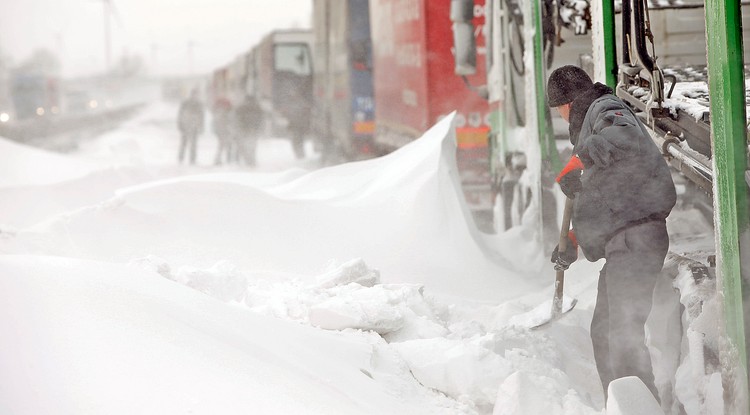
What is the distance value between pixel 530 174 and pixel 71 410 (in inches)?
209

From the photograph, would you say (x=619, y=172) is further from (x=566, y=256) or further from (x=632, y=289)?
(x=566, y=256)

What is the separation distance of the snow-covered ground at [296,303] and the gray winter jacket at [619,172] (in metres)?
0.70

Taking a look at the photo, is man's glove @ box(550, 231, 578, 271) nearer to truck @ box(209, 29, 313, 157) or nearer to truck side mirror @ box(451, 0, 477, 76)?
truck side mirror @ box(451, 0, 477, 76)

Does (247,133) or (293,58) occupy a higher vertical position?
(293,58)

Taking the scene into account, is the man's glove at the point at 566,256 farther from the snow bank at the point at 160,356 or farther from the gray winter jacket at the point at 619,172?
the snow bank at the point at 160,356

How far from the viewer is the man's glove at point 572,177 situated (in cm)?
431

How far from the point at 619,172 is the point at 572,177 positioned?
30 cm

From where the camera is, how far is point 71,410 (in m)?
3.10

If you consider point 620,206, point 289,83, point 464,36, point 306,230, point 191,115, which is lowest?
point 306,230

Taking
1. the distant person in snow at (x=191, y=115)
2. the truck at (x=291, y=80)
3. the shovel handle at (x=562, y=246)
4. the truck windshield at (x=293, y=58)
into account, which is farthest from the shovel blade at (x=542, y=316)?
the truck windshield at (x=293, y=58)

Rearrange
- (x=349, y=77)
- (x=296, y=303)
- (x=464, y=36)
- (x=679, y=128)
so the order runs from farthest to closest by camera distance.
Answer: (x=349, y=77) → (x=464, y=36) → (x=296, y=303) → (x=679, y=128)

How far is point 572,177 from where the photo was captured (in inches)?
171

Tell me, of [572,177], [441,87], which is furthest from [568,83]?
[441,87]

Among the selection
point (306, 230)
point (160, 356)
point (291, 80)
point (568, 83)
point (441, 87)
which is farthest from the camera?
point (291, 80)
